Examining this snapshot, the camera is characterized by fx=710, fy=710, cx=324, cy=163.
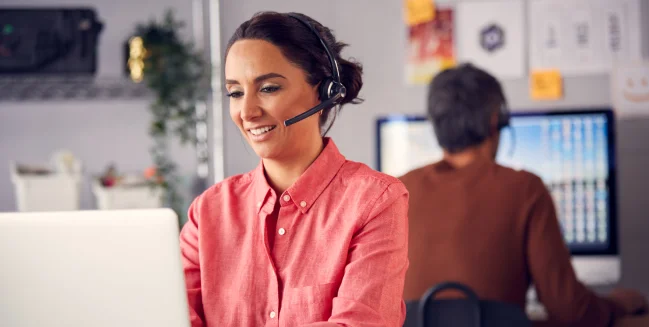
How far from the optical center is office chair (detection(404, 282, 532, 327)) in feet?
4.56

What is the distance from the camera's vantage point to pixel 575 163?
229 cm

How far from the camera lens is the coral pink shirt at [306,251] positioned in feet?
3.16

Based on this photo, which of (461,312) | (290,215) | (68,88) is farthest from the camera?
(68,88)

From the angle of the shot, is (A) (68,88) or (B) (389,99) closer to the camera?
(B) (389,99)

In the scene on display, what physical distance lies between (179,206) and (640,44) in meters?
2.01

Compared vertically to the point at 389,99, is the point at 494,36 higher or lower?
higher

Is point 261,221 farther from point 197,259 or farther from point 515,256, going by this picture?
point 515,256

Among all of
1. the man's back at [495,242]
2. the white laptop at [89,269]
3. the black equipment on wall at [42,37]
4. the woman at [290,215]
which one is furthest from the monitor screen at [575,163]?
the black equipment on wall at [42,37]

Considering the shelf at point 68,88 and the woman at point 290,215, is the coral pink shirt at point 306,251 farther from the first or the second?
the shelf at point 68,88

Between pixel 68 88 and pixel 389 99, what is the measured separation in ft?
5.41

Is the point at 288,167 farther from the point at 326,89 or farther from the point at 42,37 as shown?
the point at 42,37

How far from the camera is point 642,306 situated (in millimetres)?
1865

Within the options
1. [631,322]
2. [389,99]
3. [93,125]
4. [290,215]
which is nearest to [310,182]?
[290,215]

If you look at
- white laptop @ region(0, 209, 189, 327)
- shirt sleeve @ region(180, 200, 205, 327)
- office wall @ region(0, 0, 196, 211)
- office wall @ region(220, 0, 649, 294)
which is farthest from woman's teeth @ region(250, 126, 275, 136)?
office wall @ region(0, 0, 196, 211)
